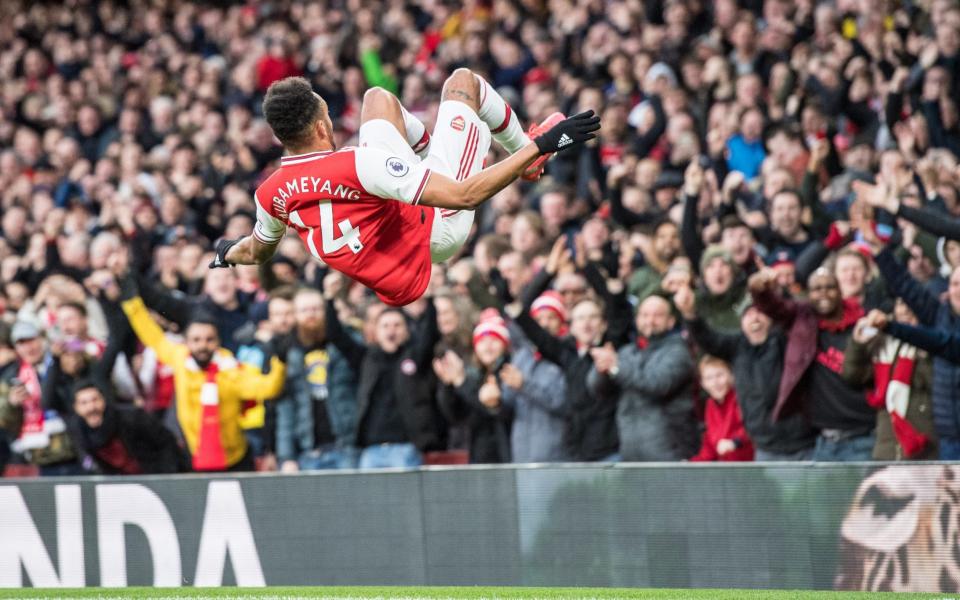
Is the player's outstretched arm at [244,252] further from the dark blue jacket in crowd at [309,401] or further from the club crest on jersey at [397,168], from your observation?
the dark blue jacket in crowd at [309,401]

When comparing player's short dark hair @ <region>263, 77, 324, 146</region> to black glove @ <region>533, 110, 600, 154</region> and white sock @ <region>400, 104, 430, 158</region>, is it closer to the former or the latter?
white sock @ <region>400, 104, 430, 158</region>

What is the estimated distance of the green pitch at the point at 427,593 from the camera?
7.28 m

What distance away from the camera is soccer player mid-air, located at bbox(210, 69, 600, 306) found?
243 inches

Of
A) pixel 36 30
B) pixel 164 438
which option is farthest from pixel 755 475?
pixel 36 30

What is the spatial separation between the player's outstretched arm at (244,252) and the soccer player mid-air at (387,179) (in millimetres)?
20

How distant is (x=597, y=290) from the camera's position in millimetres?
9578

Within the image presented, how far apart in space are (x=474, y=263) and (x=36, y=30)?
11.6 m

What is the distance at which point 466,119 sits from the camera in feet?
21.8

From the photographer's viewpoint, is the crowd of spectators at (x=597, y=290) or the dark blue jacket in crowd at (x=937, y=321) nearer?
the dark blue jacket in crowd at (x=937, y=321)

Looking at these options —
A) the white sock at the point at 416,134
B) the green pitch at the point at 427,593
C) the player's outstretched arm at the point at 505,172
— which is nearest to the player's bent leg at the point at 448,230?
the white sock at the point at 416,134

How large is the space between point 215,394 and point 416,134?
353cm

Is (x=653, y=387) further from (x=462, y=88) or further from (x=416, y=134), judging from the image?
(x=462, y=88)

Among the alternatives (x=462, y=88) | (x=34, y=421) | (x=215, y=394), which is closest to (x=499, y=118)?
(x=462, y=88)

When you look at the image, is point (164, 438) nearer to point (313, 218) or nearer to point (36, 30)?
point (313, 218)
